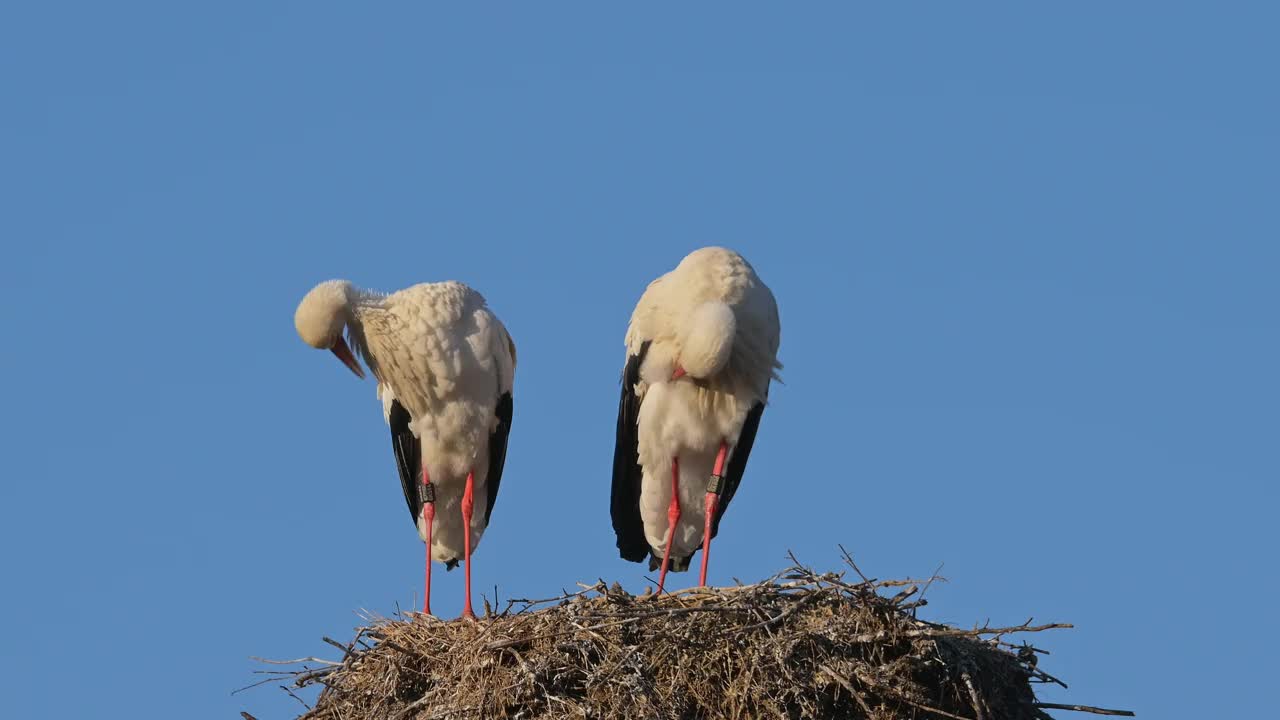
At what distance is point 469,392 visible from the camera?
10.3 metres

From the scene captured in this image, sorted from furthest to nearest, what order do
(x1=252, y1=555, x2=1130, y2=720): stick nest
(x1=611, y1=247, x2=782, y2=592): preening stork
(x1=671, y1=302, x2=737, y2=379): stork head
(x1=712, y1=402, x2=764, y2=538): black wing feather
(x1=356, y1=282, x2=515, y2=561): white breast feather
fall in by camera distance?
1. (x1=356, y1=282, x2=515, y2=561): white breast feather
2. (x1=712, y1=402, x2=764, y2=538): black wing feather
3. (x1=611, y1=247, x2=782, y2=592): preening stork
4. (x1=671, y1=302, x2=737, y2=379): stork head
5. (x1=252, y1=555, x2=1130, y2=720): stick nest

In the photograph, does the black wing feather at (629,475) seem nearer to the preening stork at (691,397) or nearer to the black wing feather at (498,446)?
the preening stork at (691,397)

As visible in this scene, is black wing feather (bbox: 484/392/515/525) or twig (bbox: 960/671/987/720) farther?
black wing feather (bbox: 484/392/515/525)

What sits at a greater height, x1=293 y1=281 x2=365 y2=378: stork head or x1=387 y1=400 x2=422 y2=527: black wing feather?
x1=293 y1=281 x2=365 y2=378: stork head

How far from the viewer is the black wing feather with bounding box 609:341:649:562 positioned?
10109 millimetres

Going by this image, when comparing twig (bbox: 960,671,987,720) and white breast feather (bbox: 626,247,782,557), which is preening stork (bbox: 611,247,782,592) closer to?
white breast feather (bbox: 626,247,782,557)

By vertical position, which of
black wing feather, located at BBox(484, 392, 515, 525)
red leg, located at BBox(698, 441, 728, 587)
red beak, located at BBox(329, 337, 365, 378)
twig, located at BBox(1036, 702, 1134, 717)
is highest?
red beak, located at BBox(329, 337, 365, 378)

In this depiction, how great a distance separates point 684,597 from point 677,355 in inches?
71.4

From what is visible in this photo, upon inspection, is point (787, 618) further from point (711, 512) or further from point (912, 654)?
point (711, 512)

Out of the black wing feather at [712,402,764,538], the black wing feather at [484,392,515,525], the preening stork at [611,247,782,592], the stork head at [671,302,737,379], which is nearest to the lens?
the stork head at [671,302,737,379]

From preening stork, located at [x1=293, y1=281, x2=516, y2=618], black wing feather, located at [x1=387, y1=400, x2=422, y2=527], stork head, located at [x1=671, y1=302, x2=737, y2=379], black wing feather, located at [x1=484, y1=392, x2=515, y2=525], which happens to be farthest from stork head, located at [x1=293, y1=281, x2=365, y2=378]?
stork head, located at [x1=671, y1=302, x2=737, y2=379]

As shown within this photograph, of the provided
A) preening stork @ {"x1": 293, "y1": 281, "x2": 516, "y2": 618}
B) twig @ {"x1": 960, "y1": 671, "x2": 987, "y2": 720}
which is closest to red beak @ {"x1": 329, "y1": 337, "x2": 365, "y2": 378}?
preening stork @ {"x1": 293, "y1": 281, "x2": 516, "y2": 618}

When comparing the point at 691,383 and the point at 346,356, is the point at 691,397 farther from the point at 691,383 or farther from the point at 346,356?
the point at 346,356

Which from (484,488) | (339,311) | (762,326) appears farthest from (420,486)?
(762,326)
